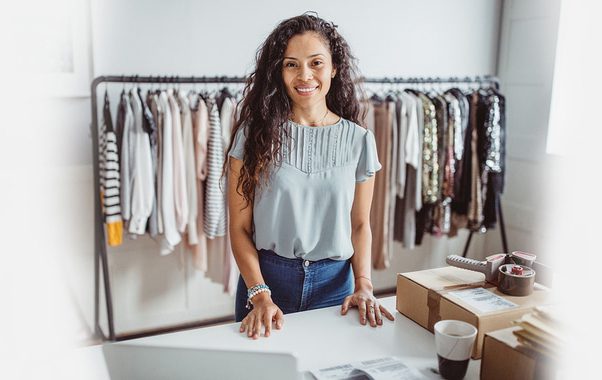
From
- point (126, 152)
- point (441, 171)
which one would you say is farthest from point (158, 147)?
point (441, 171)

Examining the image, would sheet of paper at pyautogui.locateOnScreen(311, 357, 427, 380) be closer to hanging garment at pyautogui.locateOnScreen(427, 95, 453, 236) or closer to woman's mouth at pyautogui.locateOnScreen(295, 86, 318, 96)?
woman's mouth at pyautogui.locateOnScreen(295, 86, 318, 96)

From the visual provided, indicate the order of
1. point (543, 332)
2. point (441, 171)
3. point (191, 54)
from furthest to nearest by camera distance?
point (441, 171), point (191, 54), point (543, 332)

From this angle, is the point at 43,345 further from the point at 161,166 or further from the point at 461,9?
the point at 461,9

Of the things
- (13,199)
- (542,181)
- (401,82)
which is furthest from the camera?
(542,181)

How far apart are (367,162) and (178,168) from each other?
139 centimetres

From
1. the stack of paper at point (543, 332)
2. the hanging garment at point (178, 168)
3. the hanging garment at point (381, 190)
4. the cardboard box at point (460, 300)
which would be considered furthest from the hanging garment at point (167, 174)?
the stack of paper at point (543, 332)

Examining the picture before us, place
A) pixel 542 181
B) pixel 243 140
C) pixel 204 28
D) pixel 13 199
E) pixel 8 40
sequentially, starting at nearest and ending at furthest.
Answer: pixel 243 140 < pixel 8 40 < pixel 13 199 < pixel 204 28 < pixel 542 181

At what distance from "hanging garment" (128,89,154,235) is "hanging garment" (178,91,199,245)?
0.60 feet

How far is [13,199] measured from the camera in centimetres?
261

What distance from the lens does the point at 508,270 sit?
4.38 feet

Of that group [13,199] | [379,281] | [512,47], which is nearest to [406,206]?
[379,281]

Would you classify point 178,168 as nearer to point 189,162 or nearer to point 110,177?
point 189,162

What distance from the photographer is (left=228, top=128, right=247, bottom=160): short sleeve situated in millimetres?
1548

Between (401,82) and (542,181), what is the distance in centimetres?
121
